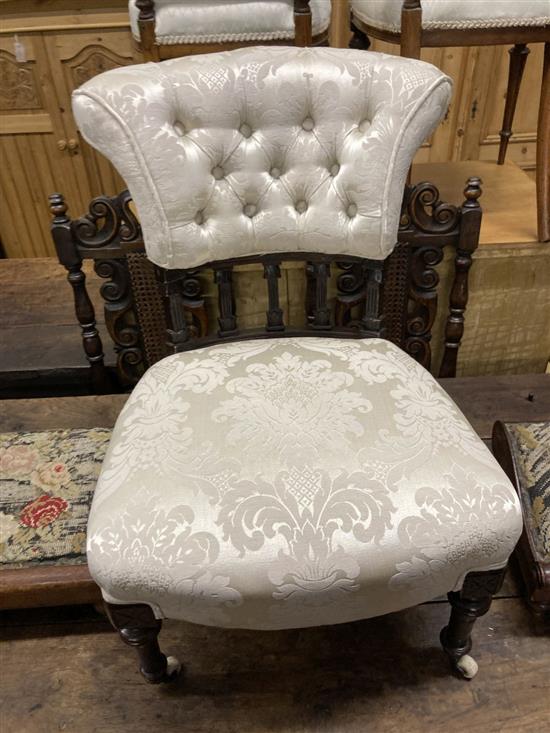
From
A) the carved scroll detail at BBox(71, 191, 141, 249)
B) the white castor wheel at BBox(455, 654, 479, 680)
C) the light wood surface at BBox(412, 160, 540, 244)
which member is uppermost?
the carved scroll detail at BBox(71, 191, 141, 249)

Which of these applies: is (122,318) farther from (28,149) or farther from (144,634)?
(28,149)

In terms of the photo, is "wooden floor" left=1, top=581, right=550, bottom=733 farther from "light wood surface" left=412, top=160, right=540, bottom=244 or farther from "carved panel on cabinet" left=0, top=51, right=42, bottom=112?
"carved panel on cabinet" left=0, top=51, right=42, bottom=112

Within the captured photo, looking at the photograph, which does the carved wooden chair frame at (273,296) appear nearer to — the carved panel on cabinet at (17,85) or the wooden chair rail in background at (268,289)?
the wooden chair rail in background at (268,289)

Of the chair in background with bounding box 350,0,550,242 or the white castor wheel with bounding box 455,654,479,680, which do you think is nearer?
the white castor wheel with bounding box 455,654,479,680

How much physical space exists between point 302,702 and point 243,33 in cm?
133

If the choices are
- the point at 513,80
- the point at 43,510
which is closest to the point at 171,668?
the point at 43,510

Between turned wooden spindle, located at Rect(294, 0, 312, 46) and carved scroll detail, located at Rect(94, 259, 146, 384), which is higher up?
turned wooden spindle, located at Rect(294, 0, 312, 46)

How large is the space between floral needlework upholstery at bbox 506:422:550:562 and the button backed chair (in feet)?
0.73

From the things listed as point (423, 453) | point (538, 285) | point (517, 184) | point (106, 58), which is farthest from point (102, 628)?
point (106, 58)

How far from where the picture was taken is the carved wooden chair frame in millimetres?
882

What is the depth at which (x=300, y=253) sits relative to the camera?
0.97 meters

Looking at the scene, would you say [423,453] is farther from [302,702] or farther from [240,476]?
[302,702]

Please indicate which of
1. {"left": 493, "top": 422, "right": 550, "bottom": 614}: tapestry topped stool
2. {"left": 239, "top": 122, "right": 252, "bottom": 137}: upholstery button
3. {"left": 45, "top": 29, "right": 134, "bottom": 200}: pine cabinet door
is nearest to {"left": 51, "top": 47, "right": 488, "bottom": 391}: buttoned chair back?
{"left": 239, "top": 122, "right": 252, "bottom": 137}: upholstery button

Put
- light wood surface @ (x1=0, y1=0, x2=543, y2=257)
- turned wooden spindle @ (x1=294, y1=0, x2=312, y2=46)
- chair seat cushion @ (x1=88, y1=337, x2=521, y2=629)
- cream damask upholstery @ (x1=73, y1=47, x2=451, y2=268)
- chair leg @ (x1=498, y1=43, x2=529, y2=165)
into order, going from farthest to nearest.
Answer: light wood surface @ (x1=0, y1=0, x2=543, y2=257) < chair leg @ (x1=498, y1=43, x2=529, y2=165) < turned wooden spindle @ (x1=294, y1=0, x2=312, y2=46) < cream damask upholstery @ (x1=73, y1=47, x2=451, y2=268) < chair seat cushion @ (x1=88, y1=337, x2=521, y2=629)
